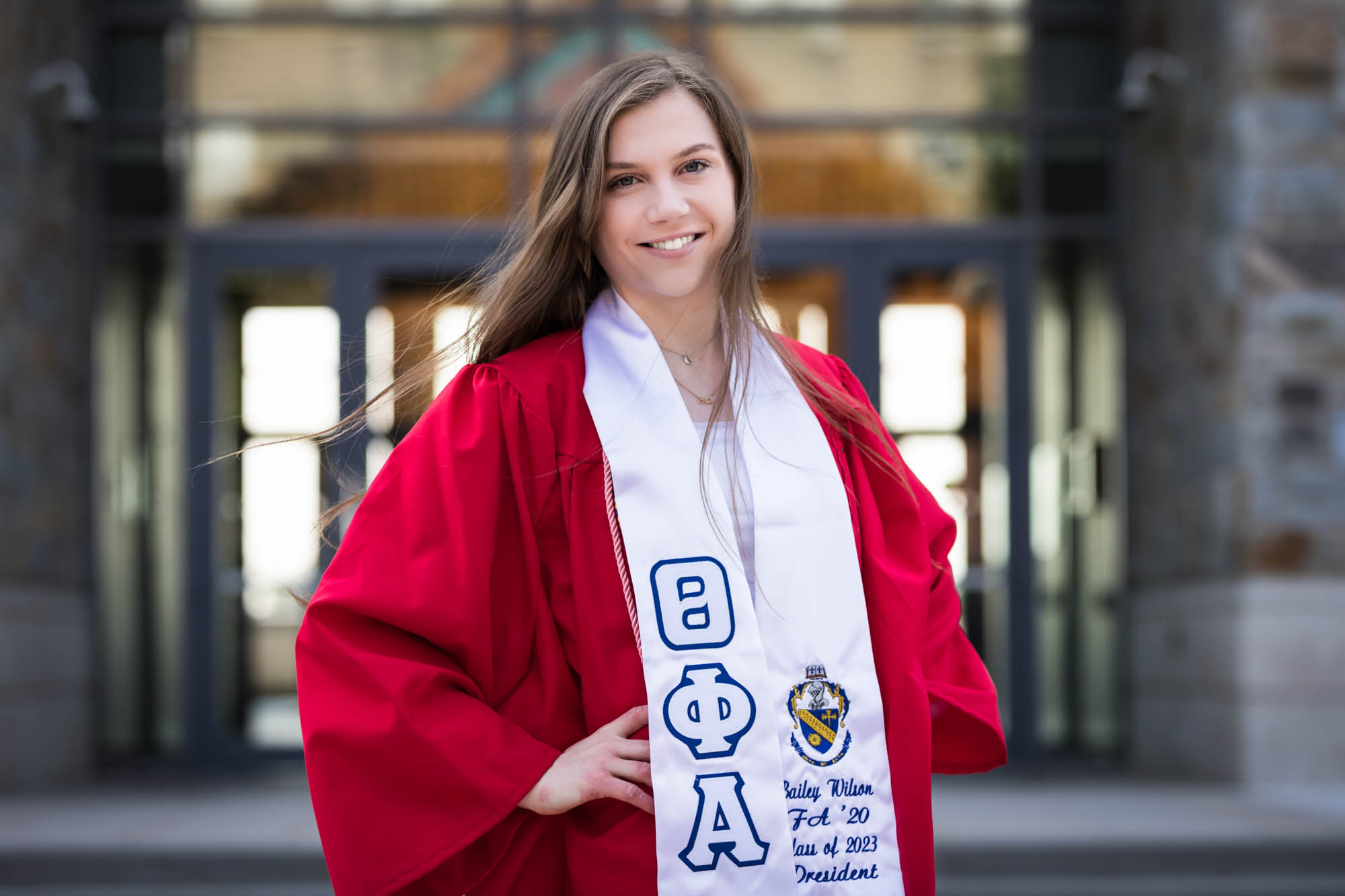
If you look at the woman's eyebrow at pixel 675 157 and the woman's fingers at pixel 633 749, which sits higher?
the woman's eyebrow at pixel 675 157

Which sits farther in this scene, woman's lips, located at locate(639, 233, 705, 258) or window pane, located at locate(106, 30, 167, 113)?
window pane, located at locate(106, 30, 167, 113)

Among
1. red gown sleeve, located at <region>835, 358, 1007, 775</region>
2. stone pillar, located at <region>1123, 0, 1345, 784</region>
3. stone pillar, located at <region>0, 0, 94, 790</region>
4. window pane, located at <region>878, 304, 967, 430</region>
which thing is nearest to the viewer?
red gown sleeve, located at <region>835, 358, 1007, 775</region>

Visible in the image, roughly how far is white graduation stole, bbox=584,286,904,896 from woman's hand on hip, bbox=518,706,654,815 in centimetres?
2

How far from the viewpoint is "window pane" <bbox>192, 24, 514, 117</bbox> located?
7852 millimetres

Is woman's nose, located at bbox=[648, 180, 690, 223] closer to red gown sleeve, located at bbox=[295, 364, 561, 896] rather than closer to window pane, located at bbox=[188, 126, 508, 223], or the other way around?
red gown sleeve, located at bbox=[295, 364, 561, 896]

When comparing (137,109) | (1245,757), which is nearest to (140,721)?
(137,109)

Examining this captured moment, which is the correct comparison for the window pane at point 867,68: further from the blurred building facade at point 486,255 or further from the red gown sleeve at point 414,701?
the red gown sleeve at point 414,701

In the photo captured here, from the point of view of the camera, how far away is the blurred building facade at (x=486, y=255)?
299 inches

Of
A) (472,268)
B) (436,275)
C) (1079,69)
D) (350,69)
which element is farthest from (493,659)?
(1079,69)

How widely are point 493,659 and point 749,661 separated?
12.3 inches

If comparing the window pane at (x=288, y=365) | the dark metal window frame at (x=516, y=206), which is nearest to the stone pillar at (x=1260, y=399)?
the dark metal window frame at (x=516, y=206)

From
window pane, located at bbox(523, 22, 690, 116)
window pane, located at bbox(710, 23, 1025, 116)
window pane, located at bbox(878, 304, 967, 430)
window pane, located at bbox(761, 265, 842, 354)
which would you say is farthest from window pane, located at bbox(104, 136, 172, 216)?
window pane, located at bbox(878, 304, 967, 430)

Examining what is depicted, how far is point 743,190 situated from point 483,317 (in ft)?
1.28

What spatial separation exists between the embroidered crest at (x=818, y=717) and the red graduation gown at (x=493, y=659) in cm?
7
